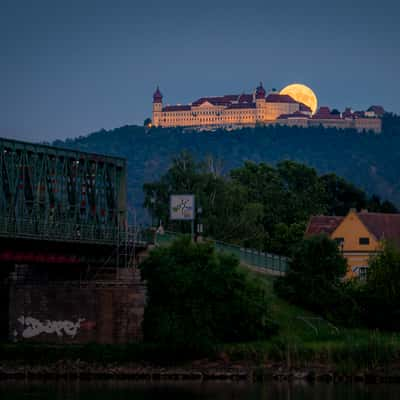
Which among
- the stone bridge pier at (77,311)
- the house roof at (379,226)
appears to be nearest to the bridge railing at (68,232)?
the stone bridge pier at (77,311)

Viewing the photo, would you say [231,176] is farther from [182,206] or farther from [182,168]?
[182,206]

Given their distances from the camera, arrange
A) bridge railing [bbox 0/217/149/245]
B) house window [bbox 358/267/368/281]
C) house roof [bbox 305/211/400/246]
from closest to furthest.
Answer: bridge railing [bbox 0/217/149/245]
house window [bbox 358/267/368/281]
house roof [bbox 305/211/400/246]

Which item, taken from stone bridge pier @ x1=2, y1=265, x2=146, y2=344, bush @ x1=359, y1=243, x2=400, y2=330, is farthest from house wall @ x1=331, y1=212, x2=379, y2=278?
stone bridge pier @ x1=2, y1=265, x2=146, y2=344

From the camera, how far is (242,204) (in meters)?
144

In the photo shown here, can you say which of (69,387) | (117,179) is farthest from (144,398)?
(117,179)

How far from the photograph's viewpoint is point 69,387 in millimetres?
85562

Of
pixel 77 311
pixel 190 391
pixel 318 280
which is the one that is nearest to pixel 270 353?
pixel 190 391

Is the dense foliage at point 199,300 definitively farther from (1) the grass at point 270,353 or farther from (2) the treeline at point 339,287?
(2) the treeline at point 339,287

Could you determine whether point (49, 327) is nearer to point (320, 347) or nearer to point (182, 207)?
point (320, 347)

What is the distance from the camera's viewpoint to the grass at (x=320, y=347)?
89562 mm

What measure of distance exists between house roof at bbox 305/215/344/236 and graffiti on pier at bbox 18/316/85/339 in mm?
41239

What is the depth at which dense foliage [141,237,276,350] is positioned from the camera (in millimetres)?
92812

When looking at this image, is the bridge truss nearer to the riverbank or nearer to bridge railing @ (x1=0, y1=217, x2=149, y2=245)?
bridge railing @ (x1=0, y1=217, x2=149, y2=245)

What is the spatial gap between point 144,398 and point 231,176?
326 ft
